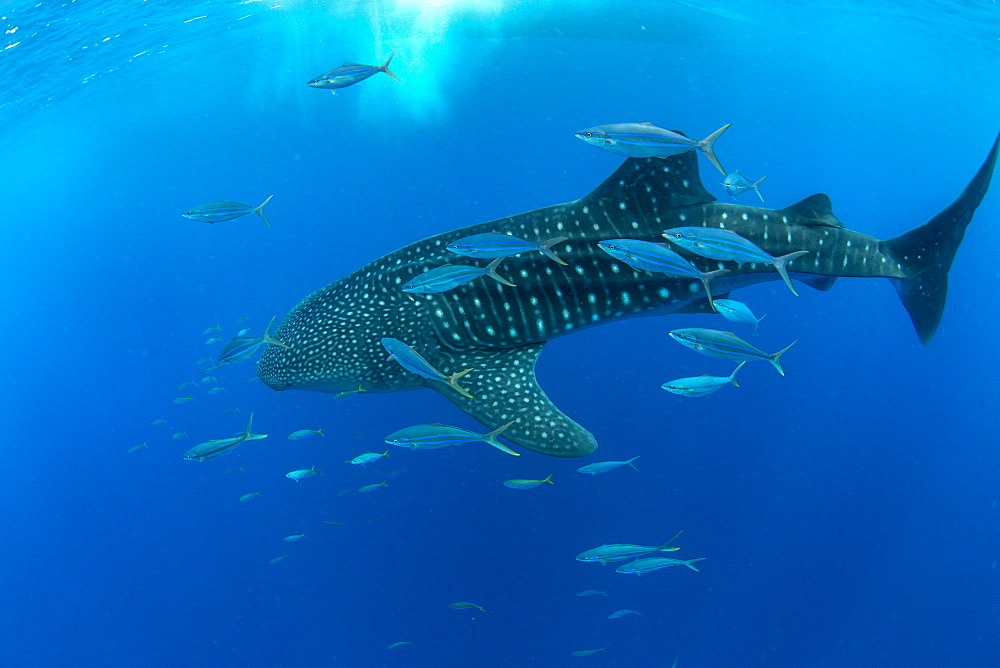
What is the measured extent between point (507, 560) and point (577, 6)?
27.2 metres

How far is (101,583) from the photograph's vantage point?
16203mm

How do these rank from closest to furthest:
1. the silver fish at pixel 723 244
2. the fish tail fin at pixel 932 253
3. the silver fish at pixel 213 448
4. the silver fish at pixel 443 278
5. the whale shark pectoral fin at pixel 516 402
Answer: the silver fish at pixel 723 244 < the silver fish at pixel 443 278 < the whale shark pectoral fin at pixel 516 402 < the fish tail fin at pixel 932 253 < the silver fish at pixel 213 448

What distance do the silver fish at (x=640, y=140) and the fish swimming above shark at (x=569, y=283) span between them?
3.26 feet

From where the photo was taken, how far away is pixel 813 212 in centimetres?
430

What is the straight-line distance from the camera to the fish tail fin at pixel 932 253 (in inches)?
176

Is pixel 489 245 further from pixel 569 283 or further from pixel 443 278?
pixel 569 283

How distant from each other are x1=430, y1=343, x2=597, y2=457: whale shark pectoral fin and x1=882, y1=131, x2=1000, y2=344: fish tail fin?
141 inches

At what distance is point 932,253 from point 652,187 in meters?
2.98

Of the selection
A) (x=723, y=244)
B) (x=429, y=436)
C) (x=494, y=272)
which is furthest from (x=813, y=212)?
(x=429, y=436)

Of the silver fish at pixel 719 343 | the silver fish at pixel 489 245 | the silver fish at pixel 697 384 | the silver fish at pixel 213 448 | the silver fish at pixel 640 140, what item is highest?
the silver fish at pixel 640 140

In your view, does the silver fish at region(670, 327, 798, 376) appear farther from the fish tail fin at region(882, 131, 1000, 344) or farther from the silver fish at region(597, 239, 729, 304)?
the fish tail fin at region(882, 131, 1000, 344)

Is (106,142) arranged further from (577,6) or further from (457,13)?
(577,6)

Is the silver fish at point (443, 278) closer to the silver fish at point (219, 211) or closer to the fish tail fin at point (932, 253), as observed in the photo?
the silver fish at point (219, 211)

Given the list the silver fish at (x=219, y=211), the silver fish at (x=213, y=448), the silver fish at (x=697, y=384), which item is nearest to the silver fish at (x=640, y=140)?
the silver fish at (x=697, y=384)
